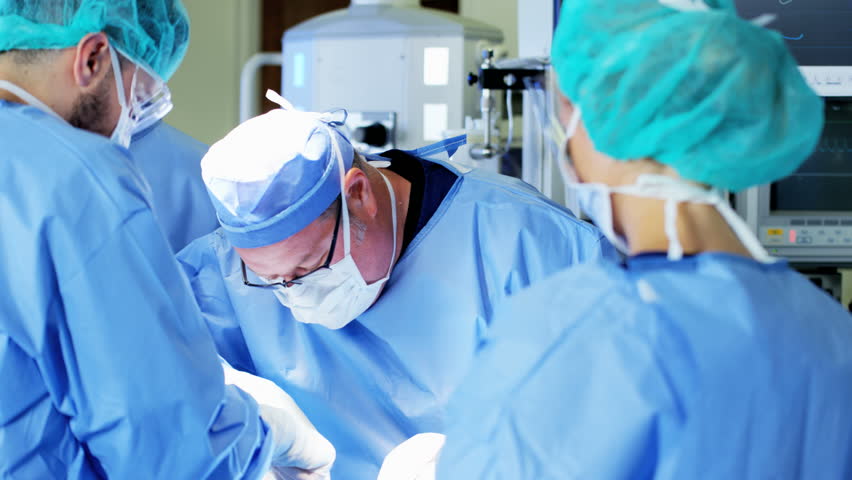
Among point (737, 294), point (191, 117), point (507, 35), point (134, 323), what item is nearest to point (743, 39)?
point (737, 294)

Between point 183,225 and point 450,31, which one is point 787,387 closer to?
point 183,225

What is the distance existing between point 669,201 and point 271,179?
2.20 feet

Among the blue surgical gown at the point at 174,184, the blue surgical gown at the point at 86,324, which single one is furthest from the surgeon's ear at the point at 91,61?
the blue surgical gown at the point at 174,184

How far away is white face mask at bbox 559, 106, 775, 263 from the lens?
78 centimetres

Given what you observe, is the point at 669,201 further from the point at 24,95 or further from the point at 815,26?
the point at 815,26

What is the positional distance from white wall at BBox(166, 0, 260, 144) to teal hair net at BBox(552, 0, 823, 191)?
11.5 ft

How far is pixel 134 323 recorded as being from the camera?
1.02 m

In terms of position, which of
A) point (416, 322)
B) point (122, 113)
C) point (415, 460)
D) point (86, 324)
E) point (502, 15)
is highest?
point (502, 15)

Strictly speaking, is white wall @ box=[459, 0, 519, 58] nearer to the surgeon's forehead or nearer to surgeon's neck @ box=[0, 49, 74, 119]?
the surgeon's forehead

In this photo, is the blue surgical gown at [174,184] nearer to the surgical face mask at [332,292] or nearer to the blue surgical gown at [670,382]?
the surgical face mask at [332,292]

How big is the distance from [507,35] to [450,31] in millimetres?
1385

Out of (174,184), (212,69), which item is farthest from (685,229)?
(212,69)

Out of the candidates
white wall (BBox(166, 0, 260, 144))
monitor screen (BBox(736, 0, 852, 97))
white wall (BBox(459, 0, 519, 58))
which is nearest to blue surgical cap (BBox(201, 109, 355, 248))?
monitor screen (BBox(736, 0, 852, 97))

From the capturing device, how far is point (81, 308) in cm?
99
